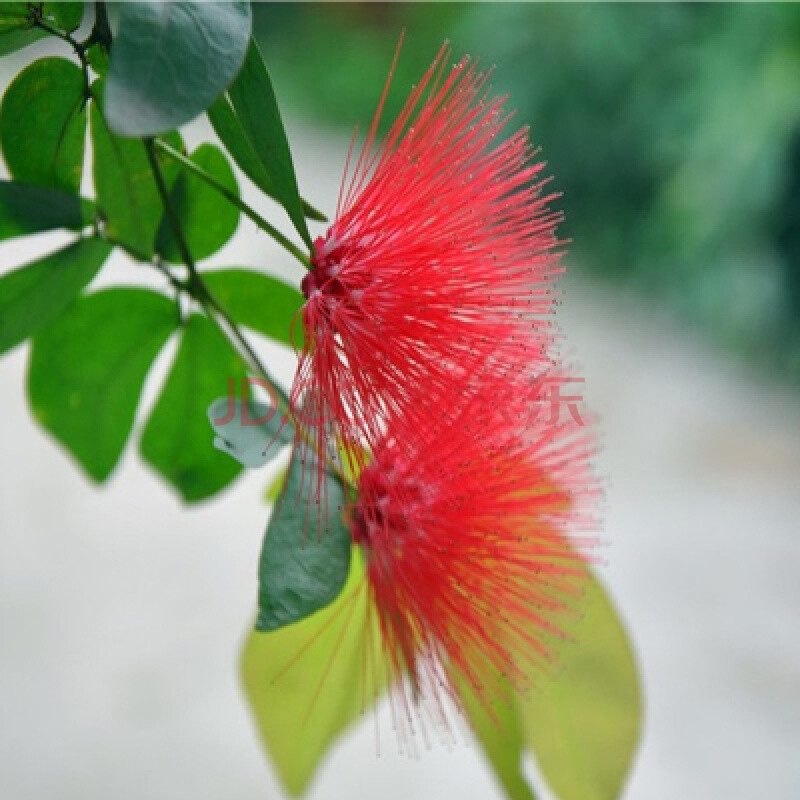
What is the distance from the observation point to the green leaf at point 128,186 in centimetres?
37

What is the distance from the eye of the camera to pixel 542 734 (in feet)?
1.29

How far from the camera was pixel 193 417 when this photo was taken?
1.48ft

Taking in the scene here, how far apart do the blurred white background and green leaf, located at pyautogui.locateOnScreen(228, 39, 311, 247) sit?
72cm

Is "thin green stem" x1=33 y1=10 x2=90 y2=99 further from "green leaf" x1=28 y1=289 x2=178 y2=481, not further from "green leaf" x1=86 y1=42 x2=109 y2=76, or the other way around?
"green leaf" x1=28 y1=289 x2=178 y2=481

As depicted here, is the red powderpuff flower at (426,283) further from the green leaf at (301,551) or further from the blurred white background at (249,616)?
the blurred white background at (249,616)

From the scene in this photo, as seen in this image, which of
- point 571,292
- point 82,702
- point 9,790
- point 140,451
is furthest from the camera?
point 571,292

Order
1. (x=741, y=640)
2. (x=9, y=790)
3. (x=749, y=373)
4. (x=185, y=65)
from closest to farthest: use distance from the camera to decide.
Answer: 1. (x=185, y=65)
2. (x=9, y=790)
3. (x=741, y=640)
4. (x=749, y=373)

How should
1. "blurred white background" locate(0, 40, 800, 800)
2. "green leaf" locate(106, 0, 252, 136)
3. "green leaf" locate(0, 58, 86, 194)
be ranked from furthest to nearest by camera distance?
"blurred white background" locate(0, 40, 800, 800), "green leaf" locate(0, 58, 86, 194), "green leaf" locate(106, 0, 252, 136)

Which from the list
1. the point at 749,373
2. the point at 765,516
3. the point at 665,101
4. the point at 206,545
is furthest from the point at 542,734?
the point at 665,101

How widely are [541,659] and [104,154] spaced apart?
0.73ft

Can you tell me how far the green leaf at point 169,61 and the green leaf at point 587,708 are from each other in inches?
8.7

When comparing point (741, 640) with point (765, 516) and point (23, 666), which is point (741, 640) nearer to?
point (765, 516)

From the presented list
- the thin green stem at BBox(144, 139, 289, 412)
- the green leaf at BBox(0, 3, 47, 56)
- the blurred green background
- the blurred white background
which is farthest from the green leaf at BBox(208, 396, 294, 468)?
the blurred green background

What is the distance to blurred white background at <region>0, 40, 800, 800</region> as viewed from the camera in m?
A: 1.05
